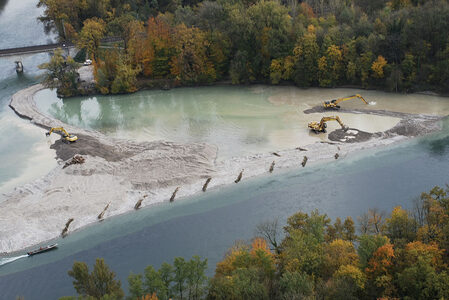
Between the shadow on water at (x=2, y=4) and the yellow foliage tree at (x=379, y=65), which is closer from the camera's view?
the yellow foliage tree at (x=379, y=65)

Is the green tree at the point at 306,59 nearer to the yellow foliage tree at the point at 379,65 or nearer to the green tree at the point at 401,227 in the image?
the yellow foliage tree at the point at 379,65

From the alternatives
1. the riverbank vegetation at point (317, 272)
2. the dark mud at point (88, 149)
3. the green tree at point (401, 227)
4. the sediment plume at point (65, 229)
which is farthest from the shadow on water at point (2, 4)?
the green tree at point (401, 227)

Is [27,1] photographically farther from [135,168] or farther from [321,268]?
[321,268]

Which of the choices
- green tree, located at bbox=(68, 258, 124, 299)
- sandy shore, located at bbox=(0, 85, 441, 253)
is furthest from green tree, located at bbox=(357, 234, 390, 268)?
sandy shore, located at bbox=(0, 85, 441, 253)

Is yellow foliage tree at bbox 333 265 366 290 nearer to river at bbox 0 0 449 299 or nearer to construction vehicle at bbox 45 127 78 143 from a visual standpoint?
river at bbox 0 0 449 299

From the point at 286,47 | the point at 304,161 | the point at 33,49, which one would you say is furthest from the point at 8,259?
the point at 33,49

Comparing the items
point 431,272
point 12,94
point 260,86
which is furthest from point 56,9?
point 431,272
